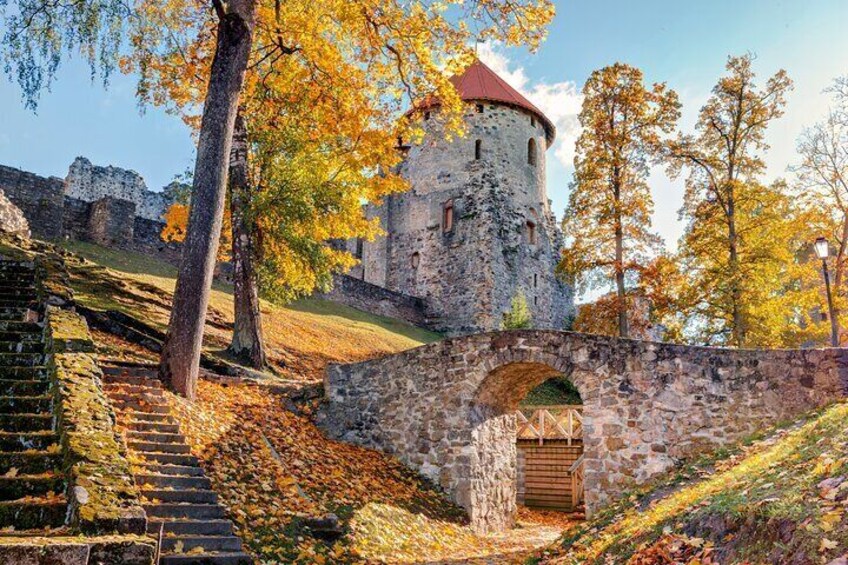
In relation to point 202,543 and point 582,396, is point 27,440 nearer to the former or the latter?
point 202,543

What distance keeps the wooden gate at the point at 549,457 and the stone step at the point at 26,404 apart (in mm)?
13121

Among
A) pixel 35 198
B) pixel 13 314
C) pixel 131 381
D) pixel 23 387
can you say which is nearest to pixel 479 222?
pixel 35 198

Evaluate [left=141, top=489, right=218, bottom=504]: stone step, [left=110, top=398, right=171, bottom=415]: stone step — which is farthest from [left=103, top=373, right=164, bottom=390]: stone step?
[left=141, top=489, right=218, bottom=504]: stone step

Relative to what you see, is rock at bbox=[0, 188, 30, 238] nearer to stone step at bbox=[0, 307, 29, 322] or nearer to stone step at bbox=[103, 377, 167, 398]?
stone step at bbox=[0, 307, 29, 322]

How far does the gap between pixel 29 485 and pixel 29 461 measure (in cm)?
42

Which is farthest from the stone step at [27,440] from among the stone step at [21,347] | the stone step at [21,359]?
the stone step at [21,347]

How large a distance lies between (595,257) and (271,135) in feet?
33.4

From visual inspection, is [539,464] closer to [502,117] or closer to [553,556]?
[553,556]

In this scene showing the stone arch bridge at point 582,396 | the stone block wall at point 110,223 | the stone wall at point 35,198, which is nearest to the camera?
the stone arch bridge at point 582,396

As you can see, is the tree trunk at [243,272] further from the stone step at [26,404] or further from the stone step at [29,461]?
the stone step at [29,461]

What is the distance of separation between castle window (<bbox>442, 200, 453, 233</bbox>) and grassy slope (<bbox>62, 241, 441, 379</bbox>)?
6.29 m

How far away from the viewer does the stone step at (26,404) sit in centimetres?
717

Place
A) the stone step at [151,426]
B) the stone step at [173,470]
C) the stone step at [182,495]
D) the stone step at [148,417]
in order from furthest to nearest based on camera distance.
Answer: the stone step at [148,417] → the stone step at [151,426] → the stone step at [173,470] → the stone step at [182,495]

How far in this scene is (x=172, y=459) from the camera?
26.7 ft
